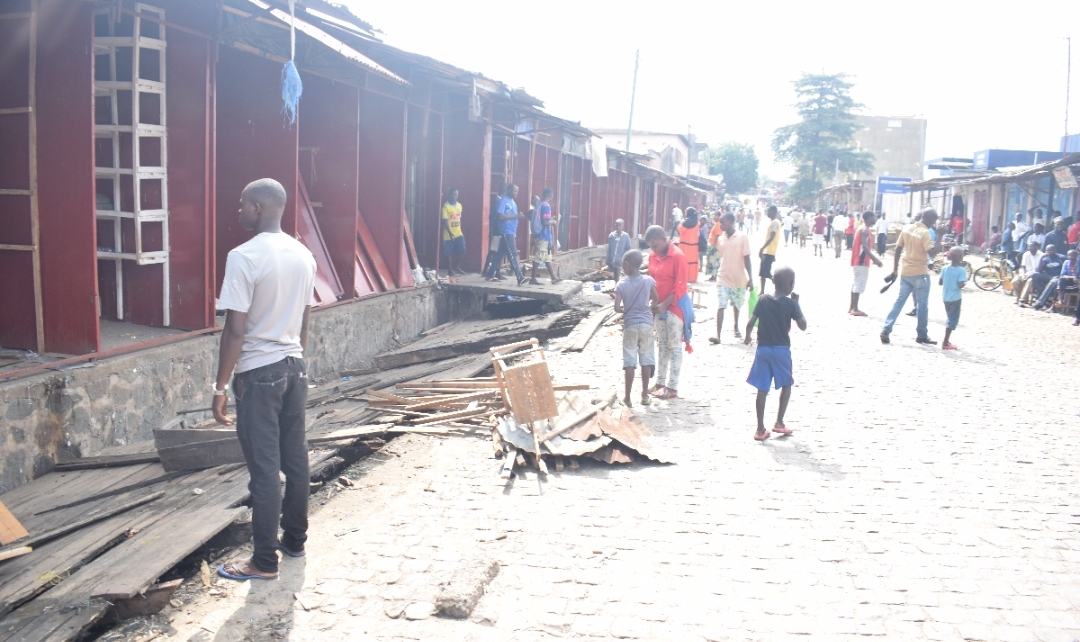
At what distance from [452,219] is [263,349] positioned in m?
10.9

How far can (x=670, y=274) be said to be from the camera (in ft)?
27.7

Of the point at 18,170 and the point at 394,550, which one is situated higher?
the point at 18,170

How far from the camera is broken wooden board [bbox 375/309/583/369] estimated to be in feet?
35.4

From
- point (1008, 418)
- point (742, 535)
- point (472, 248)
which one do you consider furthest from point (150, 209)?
point (472, 248)

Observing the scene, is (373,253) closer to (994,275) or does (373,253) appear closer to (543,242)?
(543,242)

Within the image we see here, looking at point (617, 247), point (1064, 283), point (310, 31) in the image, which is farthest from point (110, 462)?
point (1064, 283)

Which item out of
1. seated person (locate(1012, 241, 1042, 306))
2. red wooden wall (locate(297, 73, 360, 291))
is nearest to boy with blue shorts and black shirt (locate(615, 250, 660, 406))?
red wooden wall (locate(297, 73, 360, 291))

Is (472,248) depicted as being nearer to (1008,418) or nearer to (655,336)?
(655,336)

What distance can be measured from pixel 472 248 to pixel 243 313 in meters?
12.5

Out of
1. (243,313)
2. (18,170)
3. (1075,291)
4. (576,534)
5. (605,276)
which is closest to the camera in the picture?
(243,313)

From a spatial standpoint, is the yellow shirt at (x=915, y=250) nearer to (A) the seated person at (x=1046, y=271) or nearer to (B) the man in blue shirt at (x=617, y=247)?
(B) the man in blue shirt at (x=617, y=247)

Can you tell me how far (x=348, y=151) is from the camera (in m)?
11.3

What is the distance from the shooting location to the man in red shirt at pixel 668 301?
27.7 feet

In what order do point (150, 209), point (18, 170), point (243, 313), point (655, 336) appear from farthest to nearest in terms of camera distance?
point (655, 336), point (150, 209), point (18, 170), point (243, 313)
